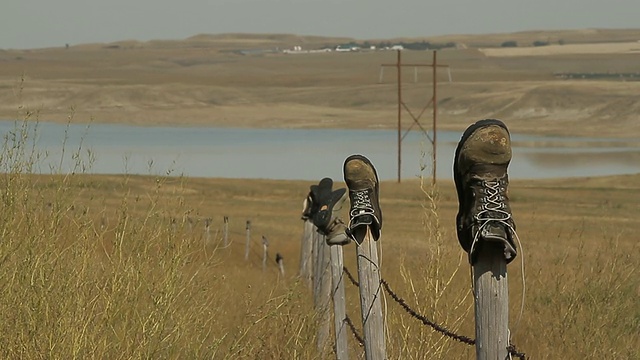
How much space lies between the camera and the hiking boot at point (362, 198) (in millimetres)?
5875

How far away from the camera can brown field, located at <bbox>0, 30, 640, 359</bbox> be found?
6.41m

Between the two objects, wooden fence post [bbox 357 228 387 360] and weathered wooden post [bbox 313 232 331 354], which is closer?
wooden fence post [bbox 357 228 387 360]

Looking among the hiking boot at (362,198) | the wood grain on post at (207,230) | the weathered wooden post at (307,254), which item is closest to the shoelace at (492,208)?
the hiking boot at (362,198)

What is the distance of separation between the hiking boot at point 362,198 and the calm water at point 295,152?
116 feet

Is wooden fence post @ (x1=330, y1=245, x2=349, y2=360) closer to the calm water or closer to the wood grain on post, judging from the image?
the wood grain on post

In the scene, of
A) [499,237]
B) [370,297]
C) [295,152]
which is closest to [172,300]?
[370,297]

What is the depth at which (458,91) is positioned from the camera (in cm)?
10862

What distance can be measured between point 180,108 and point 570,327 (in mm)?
93920

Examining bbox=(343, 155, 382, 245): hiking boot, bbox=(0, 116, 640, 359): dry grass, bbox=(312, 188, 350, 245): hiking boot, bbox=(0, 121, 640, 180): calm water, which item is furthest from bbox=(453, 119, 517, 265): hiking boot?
bbox=(0, 121, 640, 180): calm water

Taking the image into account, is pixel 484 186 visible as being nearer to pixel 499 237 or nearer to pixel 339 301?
pixel 499 237

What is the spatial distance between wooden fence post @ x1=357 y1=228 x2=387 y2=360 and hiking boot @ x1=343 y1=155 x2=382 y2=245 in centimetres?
5

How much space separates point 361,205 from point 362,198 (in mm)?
40

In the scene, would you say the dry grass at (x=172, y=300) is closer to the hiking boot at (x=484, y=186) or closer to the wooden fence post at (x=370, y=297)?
the wooden fence post at (x=370, y=297)

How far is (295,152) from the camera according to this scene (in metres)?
62.1
